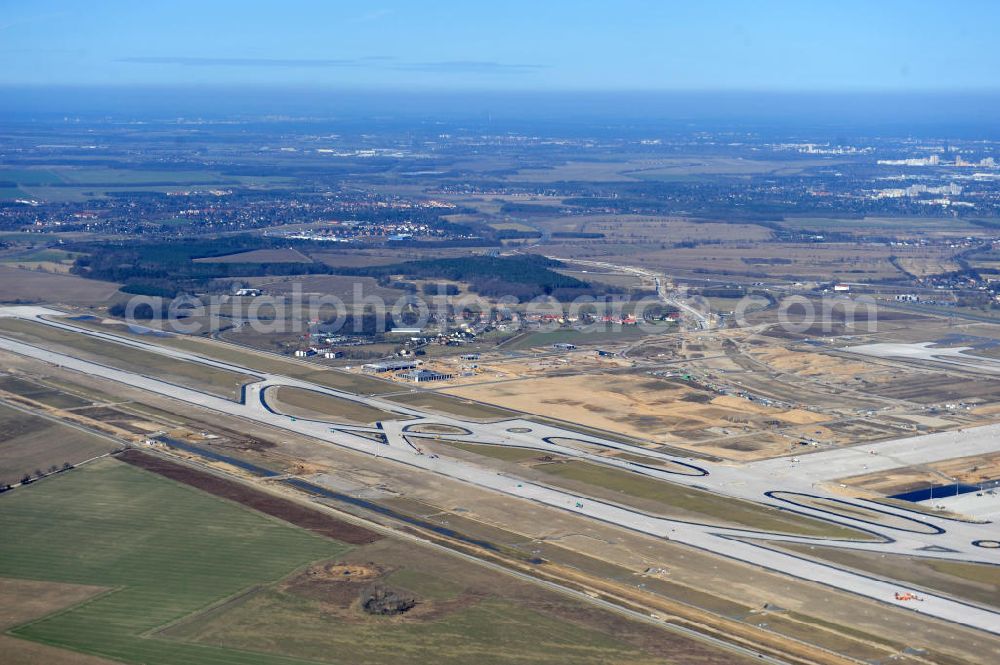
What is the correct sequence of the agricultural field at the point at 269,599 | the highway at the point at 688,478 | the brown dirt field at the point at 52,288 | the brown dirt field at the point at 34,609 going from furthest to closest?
the brown dirt field at the point at 52,288, the highway at the point at 688,478, the agricultural field at the point at 269,599, the brown dirt field at the point at 34,609

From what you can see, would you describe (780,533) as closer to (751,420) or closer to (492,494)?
(492,494)

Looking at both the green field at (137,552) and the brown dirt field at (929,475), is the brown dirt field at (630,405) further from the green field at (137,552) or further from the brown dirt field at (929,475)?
the green field at (137,552)

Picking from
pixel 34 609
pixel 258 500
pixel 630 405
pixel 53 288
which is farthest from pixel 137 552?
pixel 53 288

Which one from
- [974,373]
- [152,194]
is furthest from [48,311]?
[152,194]

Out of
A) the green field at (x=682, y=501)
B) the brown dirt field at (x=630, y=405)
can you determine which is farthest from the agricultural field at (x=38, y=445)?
the brown dirt field at (x=630, y=405)

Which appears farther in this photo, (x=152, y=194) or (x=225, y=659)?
Answer: (x=152, y=194)

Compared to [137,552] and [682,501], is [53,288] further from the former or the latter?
[682,501]
